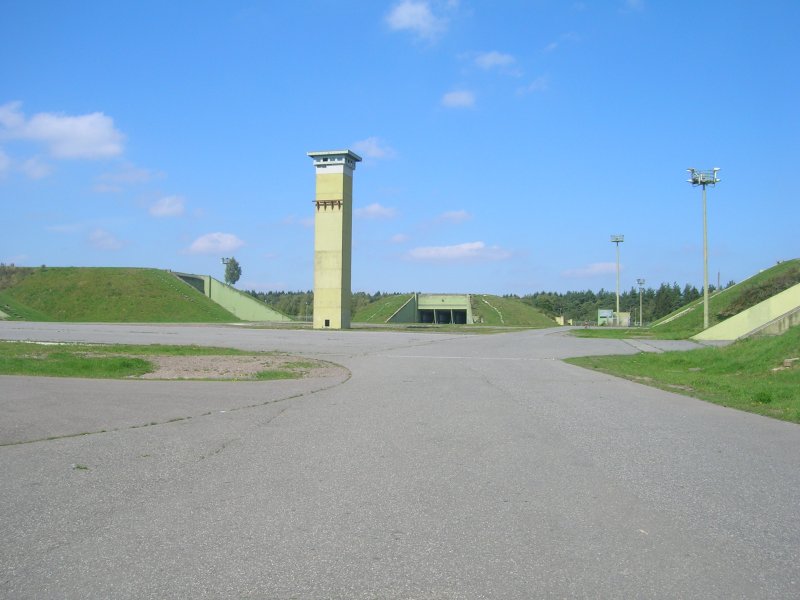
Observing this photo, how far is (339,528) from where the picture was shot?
537 cm

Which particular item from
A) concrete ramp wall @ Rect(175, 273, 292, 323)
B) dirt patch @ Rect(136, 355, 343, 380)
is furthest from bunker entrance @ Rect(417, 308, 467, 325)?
dirt patch @ Rect(136, 355, 343, 380)

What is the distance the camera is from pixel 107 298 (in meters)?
84.1

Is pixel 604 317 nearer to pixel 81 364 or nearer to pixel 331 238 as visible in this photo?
pixel 331 238

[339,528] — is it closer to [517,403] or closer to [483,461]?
[483,461]

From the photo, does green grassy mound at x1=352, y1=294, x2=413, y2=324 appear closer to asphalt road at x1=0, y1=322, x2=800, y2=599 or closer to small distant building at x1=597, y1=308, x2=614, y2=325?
small distant building at x1=597, y1=308, x2=614, y2=325

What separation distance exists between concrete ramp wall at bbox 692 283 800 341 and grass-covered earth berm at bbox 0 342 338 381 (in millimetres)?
19630

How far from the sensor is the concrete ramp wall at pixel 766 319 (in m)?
28.5

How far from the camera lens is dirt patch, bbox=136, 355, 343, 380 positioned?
18266 mm

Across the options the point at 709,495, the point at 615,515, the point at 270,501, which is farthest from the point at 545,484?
the point at 270,501

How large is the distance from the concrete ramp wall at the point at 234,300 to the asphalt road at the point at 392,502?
7618 cm

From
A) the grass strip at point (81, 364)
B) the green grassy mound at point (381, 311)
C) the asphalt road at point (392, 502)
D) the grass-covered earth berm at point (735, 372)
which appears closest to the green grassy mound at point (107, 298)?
the green grassy mound at point (381, 311)

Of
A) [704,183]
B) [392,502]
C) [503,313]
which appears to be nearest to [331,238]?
[704,183]

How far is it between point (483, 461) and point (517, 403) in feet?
18.7

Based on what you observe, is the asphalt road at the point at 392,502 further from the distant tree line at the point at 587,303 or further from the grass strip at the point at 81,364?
the distant tree line at the point at 587,303
